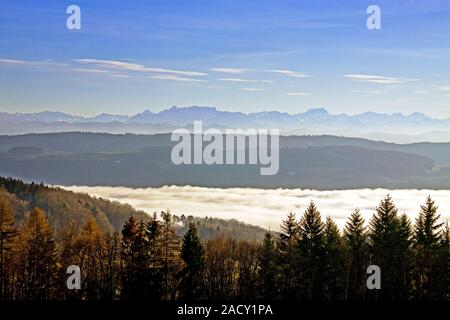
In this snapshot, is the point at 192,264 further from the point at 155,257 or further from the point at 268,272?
A: the point at 268,272

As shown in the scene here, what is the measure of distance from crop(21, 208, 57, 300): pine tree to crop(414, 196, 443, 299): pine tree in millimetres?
27996

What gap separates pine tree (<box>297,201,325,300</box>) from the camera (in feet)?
154

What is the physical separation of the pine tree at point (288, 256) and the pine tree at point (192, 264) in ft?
21.4

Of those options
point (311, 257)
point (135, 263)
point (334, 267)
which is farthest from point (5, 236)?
point (334, 267)

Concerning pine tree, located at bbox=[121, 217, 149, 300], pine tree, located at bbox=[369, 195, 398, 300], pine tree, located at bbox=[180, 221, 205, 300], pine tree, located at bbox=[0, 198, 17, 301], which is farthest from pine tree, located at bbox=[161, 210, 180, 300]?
pine tree, located at bbox=[369, 195, 398, 300]

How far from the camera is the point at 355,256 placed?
159 ft

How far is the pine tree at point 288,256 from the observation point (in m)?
47.9

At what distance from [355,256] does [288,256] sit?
5282mm

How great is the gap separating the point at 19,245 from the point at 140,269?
9973 mm
